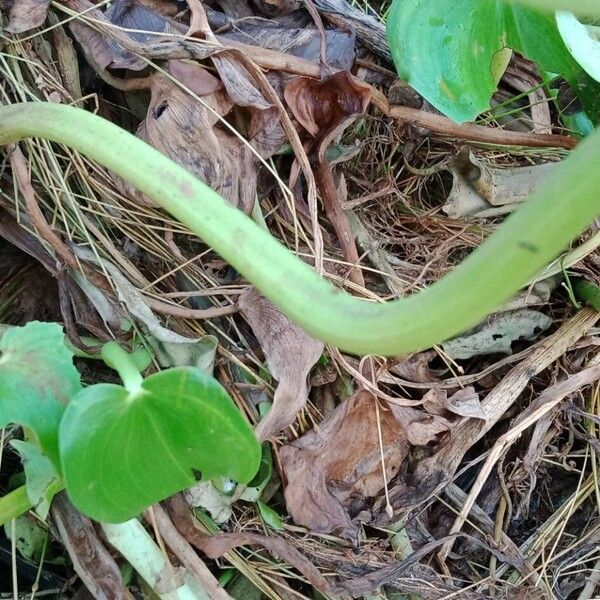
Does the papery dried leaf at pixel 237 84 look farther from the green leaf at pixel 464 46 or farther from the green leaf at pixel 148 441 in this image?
the green leaf at pixel 148 441

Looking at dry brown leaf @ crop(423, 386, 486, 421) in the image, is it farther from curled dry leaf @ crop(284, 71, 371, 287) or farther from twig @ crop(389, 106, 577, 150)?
twig @ crop(389, 106, 577, 150)

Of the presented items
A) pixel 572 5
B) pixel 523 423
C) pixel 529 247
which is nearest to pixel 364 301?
pixel 529 247

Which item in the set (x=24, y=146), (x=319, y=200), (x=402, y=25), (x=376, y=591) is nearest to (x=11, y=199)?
(x=24, y=146)

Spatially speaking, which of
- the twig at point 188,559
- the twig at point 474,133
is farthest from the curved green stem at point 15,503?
the twig at point 474,133

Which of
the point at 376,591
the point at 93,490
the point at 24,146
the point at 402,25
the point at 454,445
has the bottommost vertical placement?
the point at 376,591

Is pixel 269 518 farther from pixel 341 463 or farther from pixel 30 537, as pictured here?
pixel 30 537

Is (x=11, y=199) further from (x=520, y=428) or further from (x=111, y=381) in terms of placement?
(x=520, y=428)

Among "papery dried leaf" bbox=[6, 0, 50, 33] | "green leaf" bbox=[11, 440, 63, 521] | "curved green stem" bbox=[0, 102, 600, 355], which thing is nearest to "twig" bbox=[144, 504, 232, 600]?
"green leaf" bbox=[11, 440, 63, 521]
